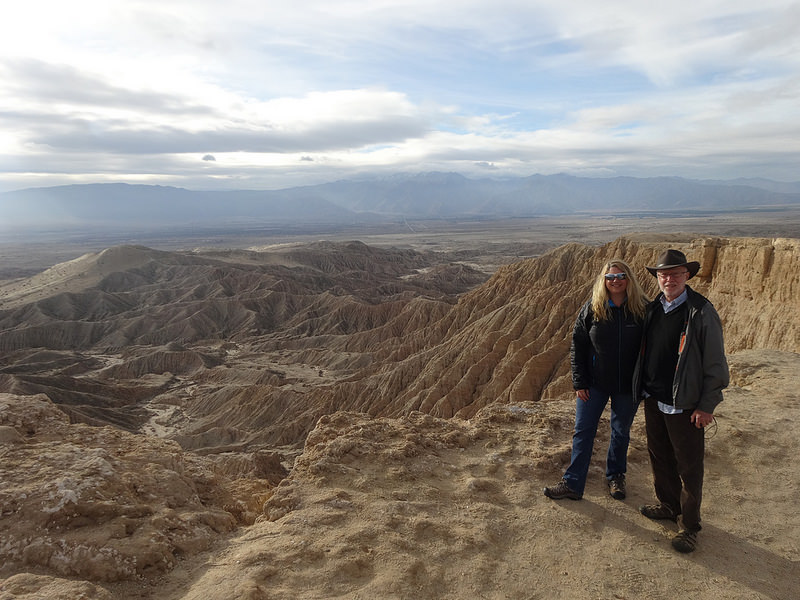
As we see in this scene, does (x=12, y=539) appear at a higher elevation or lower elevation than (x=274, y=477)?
higher

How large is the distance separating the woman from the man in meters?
0.16

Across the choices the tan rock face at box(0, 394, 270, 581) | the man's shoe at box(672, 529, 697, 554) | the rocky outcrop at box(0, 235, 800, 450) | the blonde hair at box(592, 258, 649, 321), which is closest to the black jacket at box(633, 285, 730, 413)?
the blonde hair at box(592, 258, 649, 321)

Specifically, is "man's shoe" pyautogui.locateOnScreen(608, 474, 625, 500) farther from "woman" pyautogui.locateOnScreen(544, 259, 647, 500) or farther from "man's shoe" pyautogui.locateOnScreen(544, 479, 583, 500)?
"man's shoe" pyautogui.locateOnScreen(544, 479, 583, 500)

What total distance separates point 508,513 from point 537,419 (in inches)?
107

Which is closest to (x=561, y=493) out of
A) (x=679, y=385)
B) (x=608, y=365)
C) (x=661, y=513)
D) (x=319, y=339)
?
(x=661, y=513)

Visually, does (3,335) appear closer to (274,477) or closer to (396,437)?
(274,477)

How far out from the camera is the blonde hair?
5.02 meters

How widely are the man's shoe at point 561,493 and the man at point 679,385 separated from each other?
2.28 ft

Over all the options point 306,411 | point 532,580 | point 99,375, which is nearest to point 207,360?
point 99,375

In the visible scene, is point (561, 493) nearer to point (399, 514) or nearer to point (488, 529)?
point (488, 529)

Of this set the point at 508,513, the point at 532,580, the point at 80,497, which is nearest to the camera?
the point at 532,580

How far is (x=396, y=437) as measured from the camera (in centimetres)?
691

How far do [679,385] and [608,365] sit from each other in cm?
74

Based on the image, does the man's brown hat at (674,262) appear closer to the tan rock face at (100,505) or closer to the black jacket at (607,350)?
the black jacket at (607,350)
